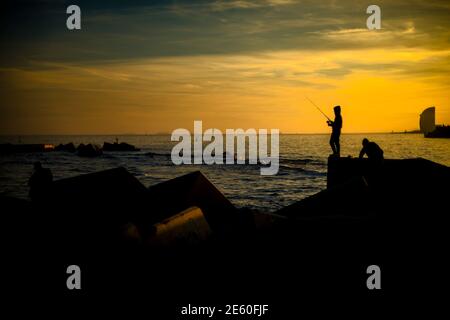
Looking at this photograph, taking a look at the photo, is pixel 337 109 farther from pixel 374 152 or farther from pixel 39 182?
pixel 39 182

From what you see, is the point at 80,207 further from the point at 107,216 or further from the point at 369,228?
the point at 369,228

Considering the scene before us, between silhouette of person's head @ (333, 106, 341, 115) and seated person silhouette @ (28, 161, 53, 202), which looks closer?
seated person silhouette @ (28, 161, 53, 202)

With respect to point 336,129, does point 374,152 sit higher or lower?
lower

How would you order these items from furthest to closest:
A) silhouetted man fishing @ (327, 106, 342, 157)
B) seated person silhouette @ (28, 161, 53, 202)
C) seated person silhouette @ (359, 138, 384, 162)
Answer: silhouetted man fishing @ (327, 106, 342, 157) < seated person silhouette @ (359, 138, 384, 162) < seated person silhouette @ (28, 161, 53, 202)

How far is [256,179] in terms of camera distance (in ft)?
110

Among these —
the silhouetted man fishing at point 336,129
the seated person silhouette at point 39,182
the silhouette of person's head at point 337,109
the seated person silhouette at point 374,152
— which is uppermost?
the silhouette of person's head at point 337,109

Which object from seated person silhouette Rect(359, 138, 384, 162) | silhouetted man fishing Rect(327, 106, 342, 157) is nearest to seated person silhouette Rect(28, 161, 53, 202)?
seated person silhouette Rect(359, 138, 384, 162)

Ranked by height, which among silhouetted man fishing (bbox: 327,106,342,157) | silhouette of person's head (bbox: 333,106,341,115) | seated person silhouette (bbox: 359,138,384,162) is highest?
silhouette of person's head (bbox: 333,106,341,115)

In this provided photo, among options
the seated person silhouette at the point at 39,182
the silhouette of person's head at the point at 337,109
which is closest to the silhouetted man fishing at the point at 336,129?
the silhouette of person's head at the point at 337,109

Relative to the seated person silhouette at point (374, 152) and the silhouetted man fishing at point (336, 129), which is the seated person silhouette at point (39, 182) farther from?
the silhouetted man fishing at point (336, 129)

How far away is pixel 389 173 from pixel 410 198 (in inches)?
74.0

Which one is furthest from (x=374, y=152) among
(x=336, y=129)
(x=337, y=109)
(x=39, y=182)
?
(x=39, y=182)

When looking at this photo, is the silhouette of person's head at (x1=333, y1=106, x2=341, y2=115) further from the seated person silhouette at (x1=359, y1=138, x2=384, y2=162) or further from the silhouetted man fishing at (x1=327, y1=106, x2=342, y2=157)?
the seated person silhouette at (x1=359, y1=138, x2=384, y2=162)
